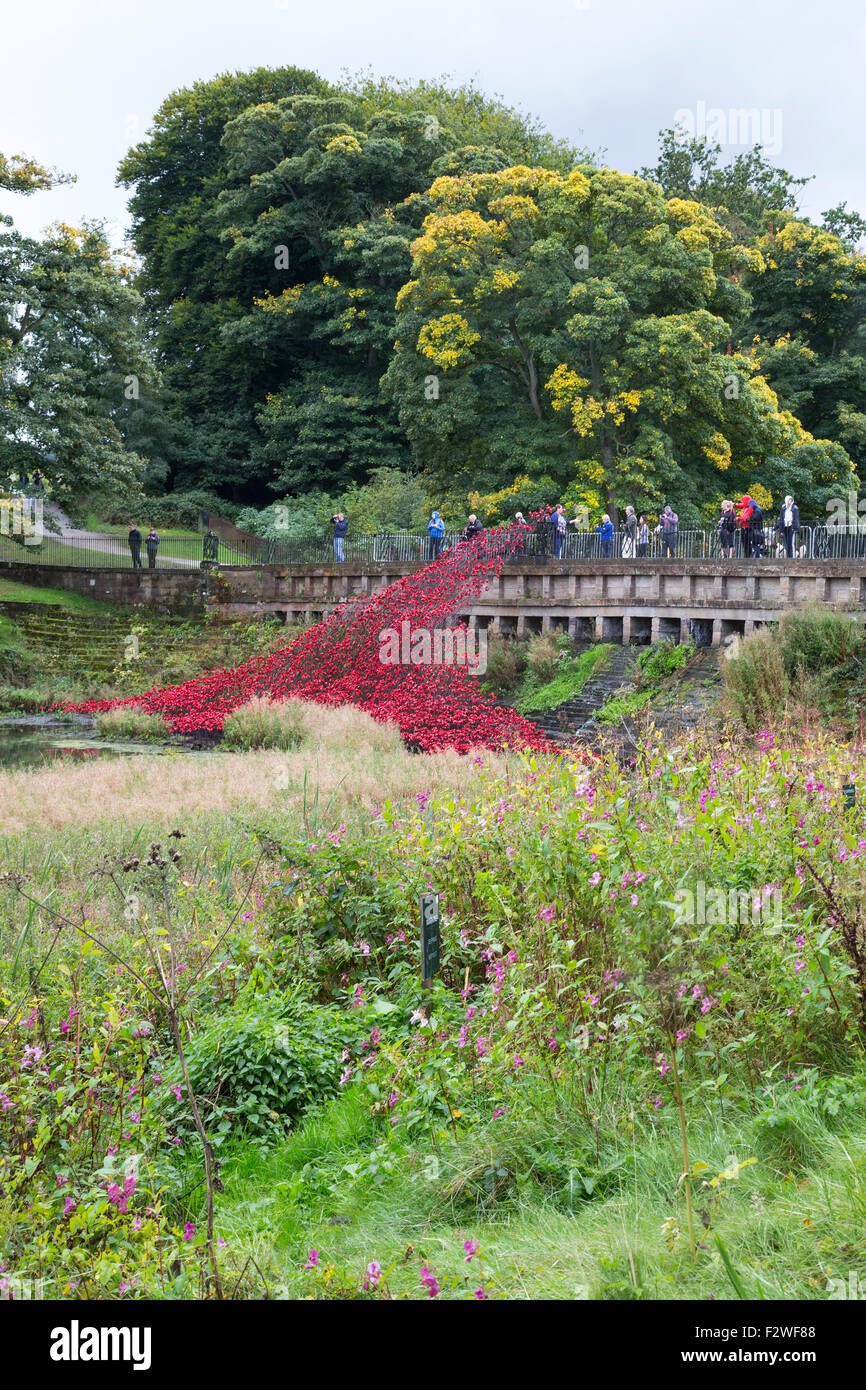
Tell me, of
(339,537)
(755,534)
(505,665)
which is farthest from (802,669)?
(339,537)

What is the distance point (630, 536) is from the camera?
22.8 meters

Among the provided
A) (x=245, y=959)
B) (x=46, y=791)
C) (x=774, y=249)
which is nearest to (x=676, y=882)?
(x=245, y=959)

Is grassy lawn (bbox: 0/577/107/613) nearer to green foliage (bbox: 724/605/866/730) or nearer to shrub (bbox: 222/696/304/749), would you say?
shrub (bbox: 222/696/304/749)

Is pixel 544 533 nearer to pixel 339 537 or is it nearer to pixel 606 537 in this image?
pixel 606 537

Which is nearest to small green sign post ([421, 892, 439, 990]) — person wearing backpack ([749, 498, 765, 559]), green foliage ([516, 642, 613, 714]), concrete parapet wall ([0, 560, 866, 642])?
concrete parapet wall ([0, 560, 866, 642])

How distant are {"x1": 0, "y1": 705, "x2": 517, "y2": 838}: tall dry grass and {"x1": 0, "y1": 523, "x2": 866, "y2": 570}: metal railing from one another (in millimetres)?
7578

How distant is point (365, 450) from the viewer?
38031mm

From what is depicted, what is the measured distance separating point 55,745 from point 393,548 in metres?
11.3

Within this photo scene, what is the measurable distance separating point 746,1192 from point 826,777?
3633 mm

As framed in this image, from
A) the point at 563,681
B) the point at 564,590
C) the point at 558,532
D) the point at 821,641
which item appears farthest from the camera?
the point at 558,532

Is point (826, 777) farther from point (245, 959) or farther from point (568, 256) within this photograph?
point (568, 256)

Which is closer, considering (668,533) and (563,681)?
(563,681)

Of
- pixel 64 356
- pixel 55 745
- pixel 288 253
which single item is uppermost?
pixel 288 253

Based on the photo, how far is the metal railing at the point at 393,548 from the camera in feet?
68.8
